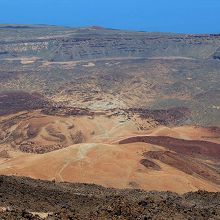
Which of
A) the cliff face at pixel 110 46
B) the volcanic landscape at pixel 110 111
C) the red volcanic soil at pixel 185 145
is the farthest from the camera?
the cliff face at pixel 110 46

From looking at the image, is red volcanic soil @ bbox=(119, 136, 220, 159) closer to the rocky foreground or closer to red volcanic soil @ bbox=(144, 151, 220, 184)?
red volcanic soil @ bbox=(144, 151, 220, 184)

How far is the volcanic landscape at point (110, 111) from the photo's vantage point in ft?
116

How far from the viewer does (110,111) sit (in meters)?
66.4

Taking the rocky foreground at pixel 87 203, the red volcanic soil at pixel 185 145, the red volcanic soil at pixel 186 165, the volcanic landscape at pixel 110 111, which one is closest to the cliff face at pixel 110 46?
the volcanic landscape at pixel 110 111

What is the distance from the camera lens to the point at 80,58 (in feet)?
373

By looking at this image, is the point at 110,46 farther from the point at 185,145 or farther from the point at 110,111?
the point at 185,145

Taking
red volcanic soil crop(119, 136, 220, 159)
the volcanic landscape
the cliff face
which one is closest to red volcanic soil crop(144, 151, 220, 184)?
the volcanic landscape

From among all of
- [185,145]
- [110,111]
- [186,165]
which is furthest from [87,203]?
[110,111]

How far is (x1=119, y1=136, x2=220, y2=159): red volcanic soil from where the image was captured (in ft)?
160

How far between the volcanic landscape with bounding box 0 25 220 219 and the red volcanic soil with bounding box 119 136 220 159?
12 cm

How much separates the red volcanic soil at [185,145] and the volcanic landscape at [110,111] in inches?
4.6

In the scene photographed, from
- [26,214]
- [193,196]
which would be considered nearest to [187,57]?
[193,196]

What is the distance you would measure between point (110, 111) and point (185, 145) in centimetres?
1680

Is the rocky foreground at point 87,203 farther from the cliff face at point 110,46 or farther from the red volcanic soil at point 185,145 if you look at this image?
the cliff face at point 110,46
